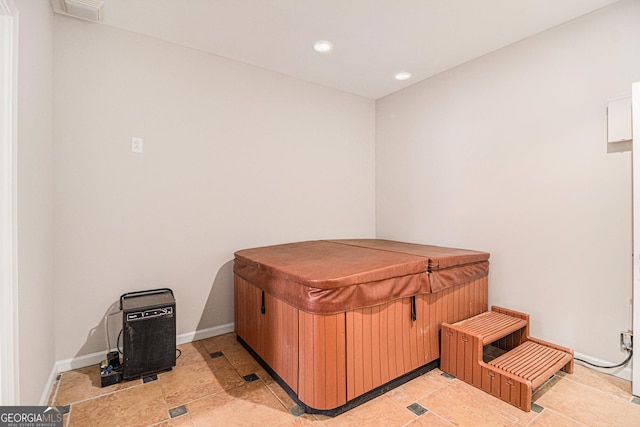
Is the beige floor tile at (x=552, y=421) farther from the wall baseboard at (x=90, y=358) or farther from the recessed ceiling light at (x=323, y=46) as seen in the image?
the recessed ceiling light at (x=323, y=46)

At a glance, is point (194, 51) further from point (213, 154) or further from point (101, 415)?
point (101, 415)

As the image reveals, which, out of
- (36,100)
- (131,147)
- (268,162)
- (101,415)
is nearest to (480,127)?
(268,162)

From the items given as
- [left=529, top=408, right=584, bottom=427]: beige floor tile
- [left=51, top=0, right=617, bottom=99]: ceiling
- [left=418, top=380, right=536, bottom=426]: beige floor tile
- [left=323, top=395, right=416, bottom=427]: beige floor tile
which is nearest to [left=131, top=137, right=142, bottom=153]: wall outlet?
[left=51, top=0, right=617, bottom=99]: ceiling

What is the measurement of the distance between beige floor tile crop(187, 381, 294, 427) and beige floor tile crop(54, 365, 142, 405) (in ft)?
1.94

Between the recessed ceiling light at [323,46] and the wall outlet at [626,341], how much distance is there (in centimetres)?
300

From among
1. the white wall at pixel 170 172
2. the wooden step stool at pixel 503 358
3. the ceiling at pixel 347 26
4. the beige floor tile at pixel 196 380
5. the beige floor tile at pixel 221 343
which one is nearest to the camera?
the wooden step stool at pixel 503 358

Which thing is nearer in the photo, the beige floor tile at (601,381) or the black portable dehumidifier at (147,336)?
the beige floor tile at (601,381)

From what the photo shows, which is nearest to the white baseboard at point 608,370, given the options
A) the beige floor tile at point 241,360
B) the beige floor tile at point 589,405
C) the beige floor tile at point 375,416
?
the beige floor tile at point 589,405

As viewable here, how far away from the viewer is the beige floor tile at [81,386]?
191 centimetres

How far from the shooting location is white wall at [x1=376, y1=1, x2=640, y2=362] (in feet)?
6.96

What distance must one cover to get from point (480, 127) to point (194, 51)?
8.70 ft

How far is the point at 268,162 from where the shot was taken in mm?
3137

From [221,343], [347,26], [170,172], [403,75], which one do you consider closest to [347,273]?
[221,343]

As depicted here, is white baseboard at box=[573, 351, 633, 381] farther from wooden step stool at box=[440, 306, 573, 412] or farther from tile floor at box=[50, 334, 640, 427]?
wooden step stool at box=[440, 306, 573, 412]
